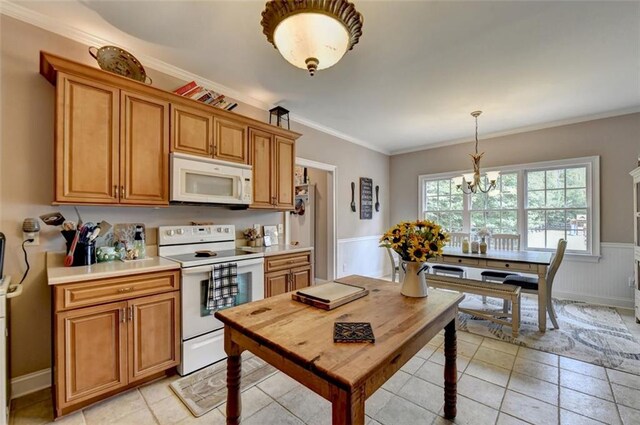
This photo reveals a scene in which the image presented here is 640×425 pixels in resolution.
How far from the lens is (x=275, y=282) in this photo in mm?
2848

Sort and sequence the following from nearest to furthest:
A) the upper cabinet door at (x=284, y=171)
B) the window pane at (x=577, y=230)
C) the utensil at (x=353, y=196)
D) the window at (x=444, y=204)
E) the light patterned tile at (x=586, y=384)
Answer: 1. the light patterned tile at (x=586, y=384)
2. the upper cabinet door at (x=284, y=171)
3. the window pane at (x=577, y=230)
4. the utensil at (x=353, y=196)
5. the window at (x=444, y=204)

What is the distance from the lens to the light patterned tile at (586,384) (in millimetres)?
1940

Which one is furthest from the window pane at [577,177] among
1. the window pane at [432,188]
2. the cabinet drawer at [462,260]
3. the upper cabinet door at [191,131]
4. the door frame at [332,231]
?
the upper cabinet door at [191,131]

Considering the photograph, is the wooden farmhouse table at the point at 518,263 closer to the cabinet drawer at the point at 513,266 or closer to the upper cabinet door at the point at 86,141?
the cabinet drawer at the point at 513,266

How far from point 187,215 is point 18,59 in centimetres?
160

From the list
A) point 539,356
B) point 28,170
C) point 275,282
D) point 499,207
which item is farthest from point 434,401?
point 499,207

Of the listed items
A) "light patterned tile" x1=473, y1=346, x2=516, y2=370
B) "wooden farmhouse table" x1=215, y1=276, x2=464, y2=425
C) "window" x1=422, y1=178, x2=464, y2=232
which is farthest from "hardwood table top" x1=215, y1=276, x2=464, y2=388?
"window" x1=422, y1=178, x2=464, y2=232

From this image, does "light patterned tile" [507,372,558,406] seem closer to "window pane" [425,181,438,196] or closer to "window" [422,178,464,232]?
"window" [422,178,464,232]

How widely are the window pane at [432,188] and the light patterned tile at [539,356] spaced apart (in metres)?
3.31

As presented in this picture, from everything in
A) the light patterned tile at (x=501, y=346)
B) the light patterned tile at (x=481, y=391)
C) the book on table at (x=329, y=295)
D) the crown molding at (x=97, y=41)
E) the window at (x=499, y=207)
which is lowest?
the light patterned tile at (x=481, y=391)

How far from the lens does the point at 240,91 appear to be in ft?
10.3

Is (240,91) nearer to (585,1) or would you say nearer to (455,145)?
(585,1)

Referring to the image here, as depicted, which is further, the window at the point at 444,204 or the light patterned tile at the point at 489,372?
the window at the point at 444,204

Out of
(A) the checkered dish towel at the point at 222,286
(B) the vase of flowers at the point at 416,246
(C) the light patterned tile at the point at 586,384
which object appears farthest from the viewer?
(A) the checkered dish towel at the point at 222,286
